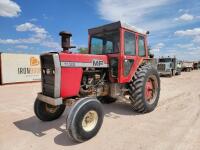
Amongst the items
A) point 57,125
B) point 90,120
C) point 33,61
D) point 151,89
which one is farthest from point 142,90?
point 33,61

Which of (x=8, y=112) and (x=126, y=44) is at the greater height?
(x=126, y=44)

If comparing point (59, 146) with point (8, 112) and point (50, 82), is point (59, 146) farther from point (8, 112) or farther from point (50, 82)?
point (8, 112)

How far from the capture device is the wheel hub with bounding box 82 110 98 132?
3990 millimetres

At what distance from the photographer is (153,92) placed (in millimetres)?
6430

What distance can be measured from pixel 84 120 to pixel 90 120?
19 centimetres

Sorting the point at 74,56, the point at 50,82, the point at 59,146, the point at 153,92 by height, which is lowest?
the point at 59,146

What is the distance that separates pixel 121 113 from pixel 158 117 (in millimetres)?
1065

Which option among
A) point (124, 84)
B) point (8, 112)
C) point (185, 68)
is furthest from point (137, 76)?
point (185, 68)

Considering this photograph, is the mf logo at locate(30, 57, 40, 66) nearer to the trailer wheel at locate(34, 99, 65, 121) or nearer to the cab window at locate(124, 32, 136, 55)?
the trailer wheel at locate(34, 99, 65, 121)

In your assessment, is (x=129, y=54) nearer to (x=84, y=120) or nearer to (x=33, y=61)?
(x=84, y=120)

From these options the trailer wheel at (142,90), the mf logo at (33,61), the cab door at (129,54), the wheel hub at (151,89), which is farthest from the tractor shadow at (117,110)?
the mf logo at (33,61)

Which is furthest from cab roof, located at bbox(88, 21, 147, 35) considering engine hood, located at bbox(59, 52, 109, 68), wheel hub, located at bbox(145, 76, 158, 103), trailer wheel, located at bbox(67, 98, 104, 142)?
trailer wheel, located at bbox(67, 98, 104, 142)

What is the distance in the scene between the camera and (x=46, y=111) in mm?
5074

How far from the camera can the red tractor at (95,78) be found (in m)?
4.03
